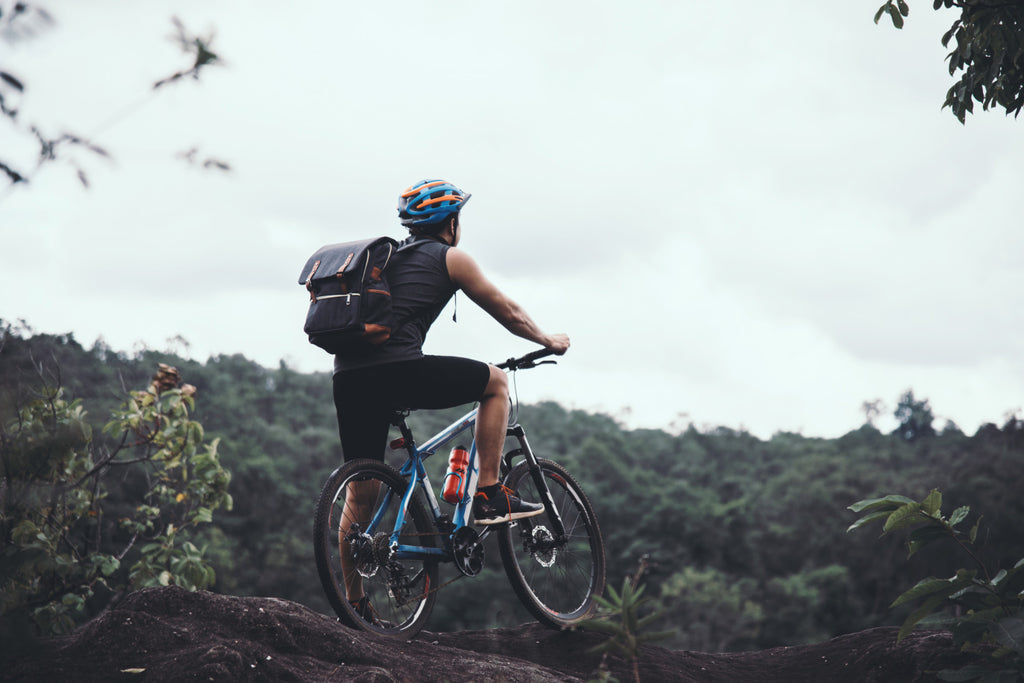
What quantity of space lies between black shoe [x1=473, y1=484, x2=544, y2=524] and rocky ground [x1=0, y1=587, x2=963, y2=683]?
589 millimetres

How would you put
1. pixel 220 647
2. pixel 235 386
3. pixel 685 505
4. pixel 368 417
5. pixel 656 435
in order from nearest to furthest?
pixel 220 647
pixel 368 417
pixel 685 505
pixel 235 386
pixel 656 435

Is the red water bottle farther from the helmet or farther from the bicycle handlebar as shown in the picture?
the helmet

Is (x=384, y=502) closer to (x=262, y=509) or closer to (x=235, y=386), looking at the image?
(x=262, y=509)

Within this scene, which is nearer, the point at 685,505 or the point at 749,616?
the point at 749,616

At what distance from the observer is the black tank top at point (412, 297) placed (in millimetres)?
4277

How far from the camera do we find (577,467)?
4212 centimetres

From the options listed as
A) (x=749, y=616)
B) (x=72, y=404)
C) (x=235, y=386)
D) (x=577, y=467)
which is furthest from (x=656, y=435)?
(x=72, y=404)

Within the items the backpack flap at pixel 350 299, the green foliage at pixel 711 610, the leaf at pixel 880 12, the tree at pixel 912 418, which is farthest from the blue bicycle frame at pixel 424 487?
the tree at pixel 912 418

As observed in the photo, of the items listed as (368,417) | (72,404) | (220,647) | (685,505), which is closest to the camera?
(220,647)

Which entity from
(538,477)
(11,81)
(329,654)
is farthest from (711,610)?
(11,81)

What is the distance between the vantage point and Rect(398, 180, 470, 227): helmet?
458 cm

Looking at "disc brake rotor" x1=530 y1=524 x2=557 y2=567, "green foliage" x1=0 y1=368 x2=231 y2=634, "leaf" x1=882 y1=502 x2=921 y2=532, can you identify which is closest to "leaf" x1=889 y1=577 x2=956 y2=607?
"leaf" x1=882 y1=502 x2=921 y2=532

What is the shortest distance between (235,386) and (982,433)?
28.7 metres

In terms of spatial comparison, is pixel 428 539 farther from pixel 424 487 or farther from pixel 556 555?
pixel 556 555
